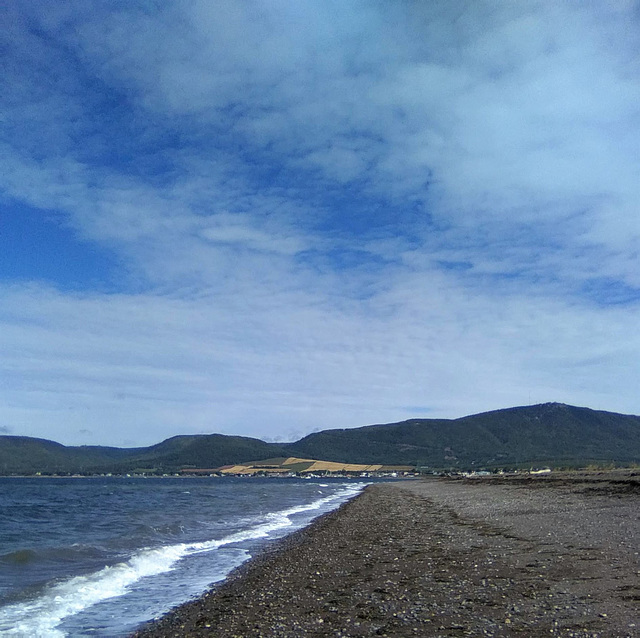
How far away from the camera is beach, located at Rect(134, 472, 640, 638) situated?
9109mm

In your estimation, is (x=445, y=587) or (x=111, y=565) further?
(x=111, y=565)

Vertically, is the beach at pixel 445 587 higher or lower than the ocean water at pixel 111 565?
higher

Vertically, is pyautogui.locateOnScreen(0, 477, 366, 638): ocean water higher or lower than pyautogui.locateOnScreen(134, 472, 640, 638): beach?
lower

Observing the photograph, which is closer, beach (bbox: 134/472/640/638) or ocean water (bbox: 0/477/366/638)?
beach (bbox: 134/472/640/638)

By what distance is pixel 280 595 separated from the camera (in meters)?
12.8

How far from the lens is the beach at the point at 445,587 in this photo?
9.11 meters

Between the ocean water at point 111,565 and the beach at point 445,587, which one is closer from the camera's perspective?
the beach at point 445,587

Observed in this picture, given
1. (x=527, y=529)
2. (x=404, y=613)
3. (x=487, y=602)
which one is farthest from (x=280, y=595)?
(x=527, y=529)

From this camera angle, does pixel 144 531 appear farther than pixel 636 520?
Yes

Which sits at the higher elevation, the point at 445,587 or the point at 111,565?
the point at 445,587

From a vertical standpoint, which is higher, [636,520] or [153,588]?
[636,520]

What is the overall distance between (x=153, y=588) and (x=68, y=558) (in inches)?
350

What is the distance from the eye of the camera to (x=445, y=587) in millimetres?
11719

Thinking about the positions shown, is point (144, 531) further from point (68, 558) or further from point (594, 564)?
point (594, 564)
